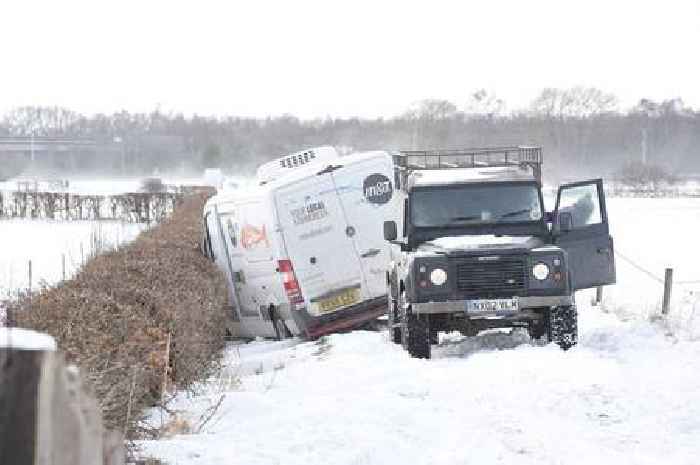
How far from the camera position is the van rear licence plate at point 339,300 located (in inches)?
674

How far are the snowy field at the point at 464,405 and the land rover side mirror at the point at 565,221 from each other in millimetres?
1275

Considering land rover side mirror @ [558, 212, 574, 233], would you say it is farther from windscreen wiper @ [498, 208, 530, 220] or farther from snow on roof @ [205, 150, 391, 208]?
snow on roof @ [205, 150, 391, 208]

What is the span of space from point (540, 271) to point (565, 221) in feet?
3.45

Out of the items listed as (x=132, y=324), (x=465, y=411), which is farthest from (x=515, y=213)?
(x=132, y=324)

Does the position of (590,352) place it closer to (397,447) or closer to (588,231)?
(588,231)

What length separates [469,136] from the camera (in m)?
129

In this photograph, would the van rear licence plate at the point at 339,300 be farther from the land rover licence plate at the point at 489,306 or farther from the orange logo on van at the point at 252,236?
the land rover licence plate at the point at 489,306

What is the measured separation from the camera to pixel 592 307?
2064cm

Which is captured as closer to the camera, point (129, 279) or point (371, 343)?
point (129, 279)

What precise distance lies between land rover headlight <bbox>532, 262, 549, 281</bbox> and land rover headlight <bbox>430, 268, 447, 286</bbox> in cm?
99

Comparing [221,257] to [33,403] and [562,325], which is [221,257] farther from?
[33,403]

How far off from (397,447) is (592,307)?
13935 millimetres

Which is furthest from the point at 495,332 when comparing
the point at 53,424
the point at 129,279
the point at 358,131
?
the point at 358,131

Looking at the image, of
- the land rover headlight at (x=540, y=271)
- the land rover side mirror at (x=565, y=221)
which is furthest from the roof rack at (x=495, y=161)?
the land rover headlight at (x=540, y=271)
